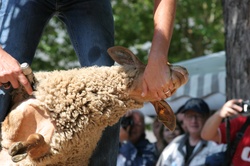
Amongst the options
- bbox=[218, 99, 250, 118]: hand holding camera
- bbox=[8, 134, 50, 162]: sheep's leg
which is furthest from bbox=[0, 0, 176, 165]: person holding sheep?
bbox=[218, 99, 250, 118]: hand holding camera

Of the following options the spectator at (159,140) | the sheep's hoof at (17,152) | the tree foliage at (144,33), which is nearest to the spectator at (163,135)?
the spectator at (159,140)

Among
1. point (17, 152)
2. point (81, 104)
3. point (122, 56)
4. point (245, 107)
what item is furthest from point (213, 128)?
point (17, 152)

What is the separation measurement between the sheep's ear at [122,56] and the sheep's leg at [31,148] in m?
0.48

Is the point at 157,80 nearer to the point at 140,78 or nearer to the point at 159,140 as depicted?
the point at 140,78

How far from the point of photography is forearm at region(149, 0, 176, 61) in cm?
253

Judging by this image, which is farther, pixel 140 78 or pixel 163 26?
pixel 163 26

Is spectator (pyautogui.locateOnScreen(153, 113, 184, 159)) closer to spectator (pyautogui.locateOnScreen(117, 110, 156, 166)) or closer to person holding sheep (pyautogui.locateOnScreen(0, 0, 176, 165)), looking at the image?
spectator (pyautogui.locateOnScreen(117, 110, 156, 166))

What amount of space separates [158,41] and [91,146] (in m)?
0.52

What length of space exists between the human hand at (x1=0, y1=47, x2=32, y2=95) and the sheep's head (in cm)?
38

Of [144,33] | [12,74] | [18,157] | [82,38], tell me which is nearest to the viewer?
[18,157]

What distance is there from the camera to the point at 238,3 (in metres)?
5.75

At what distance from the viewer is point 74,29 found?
2.83 m

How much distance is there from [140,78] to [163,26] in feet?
0.92

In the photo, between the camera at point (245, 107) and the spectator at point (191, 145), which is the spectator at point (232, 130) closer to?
the camera at point (245, 107)
